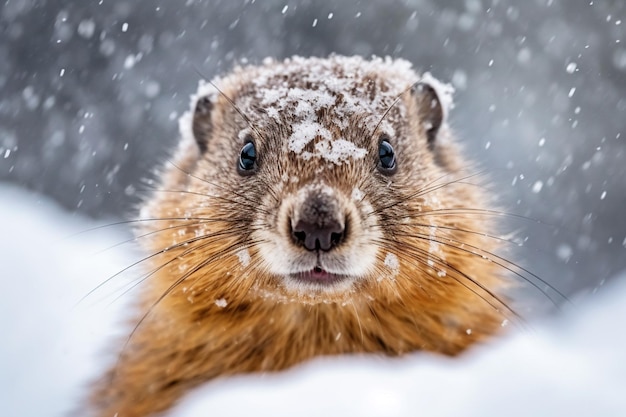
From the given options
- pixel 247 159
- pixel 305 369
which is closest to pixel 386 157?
pixel 247 159

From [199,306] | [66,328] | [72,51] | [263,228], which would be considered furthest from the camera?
[72,51]

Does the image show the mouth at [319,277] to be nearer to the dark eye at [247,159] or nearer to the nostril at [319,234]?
the nostril at [319,234]

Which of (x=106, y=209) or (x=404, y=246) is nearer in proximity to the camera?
(x=404, y=246)

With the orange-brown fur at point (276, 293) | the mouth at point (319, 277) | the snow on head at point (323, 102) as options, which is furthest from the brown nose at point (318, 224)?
the snow on head at point (323, 102)

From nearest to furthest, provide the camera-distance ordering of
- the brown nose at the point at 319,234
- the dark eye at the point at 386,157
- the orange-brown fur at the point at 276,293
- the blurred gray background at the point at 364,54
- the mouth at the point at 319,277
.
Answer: the brown nose at the point at 319,234 < the mouth at the point at 319,277 < the orange-brown fur at the point at 276,293 < the dark eye at the point at 386,157 < the blurred gray background at the point at 364,54

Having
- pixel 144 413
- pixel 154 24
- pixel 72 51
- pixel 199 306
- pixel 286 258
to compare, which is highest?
pixel 154 24

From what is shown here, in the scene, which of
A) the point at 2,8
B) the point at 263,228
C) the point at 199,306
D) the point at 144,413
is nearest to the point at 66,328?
the point at 144,413

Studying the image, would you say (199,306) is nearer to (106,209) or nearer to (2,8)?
(106,209)

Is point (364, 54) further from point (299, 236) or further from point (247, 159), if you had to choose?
point (299, 236)
